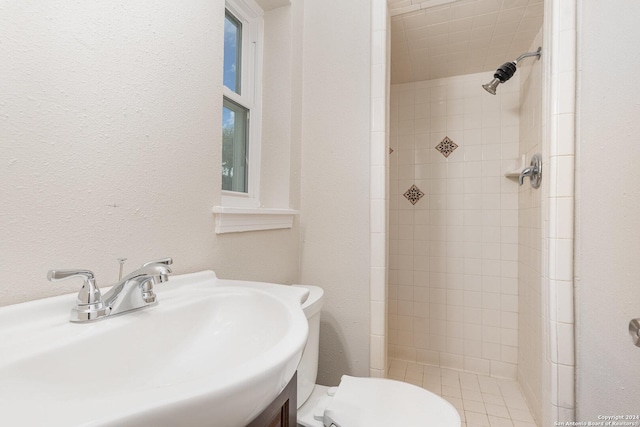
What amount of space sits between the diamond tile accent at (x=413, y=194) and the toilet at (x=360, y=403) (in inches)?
55.8

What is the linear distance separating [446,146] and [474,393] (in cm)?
164

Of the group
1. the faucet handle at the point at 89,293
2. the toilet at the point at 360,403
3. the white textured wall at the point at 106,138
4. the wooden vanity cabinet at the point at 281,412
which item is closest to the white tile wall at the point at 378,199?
the toilet at the point at 360,403

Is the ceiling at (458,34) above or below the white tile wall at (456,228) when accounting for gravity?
above

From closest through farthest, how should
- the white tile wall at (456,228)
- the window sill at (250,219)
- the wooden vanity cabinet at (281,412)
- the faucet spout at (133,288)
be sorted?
1. the wooden vanity cabinet at (281,412)
2. the faucet spout at (133,288)
3. the window sill at (250,219)
4. the white tile wall at (456,228)

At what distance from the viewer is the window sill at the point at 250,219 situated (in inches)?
40.5

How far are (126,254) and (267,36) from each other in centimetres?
126

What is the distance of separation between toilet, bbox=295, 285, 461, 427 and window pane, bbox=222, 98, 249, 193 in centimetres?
60

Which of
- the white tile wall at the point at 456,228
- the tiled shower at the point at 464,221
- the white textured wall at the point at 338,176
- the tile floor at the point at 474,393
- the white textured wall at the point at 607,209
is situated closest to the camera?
the white textured wall at the point at 607,209

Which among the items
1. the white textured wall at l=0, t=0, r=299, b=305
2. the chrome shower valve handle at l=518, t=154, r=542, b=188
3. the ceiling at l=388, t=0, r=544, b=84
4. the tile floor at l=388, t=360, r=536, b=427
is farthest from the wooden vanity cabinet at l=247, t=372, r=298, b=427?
the ceiling at l=388, t=0, r=544, b=84

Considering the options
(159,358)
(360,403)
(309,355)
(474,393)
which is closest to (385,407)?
(360,403)

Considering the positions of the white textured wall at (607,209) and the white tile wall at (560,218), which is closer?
the white textured wall at (607,209)

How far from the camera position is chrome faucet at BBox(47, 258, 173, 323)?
588 millimetres

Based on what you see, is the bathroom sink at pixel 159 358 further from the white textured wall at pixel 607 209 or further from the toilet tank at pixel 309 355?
the white textured wall at pixel 607 209

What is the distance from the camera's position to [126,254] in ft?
2.44
